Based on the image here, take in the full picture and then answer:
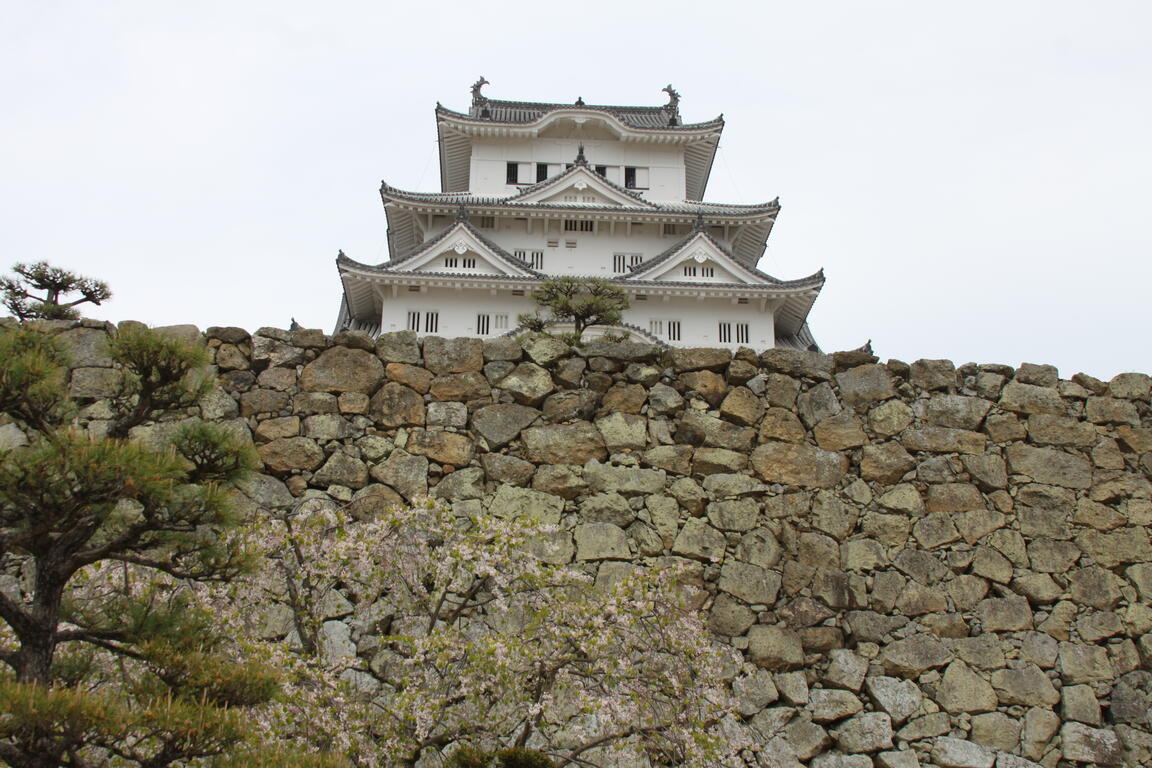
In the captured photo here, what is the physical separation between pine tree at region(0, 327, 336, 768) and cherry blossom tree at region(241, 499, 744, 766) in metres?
1.16

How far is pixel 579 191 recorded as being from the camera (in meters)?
24.8

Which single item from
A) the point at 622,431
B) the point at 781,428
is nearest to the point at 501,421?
the point at 622,431

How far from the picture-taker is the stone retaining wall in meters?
8.52

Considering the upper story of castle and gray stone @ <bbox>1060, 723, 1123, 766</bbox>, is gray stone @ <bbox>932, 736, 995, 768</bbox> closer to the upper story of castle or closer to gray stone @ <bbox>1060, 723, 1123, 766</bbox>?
gray stone @ <bbox>1060, 723, 1123, 766</bbox>

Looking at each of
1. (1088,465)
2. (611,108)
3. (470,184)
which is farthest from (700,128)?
(1088,465)

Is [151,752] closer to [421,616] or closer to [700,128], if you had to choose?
[421,616]

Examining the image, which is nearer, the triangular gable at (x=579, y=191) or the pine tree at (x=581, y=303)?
the pine tree at (x=581, y=303)

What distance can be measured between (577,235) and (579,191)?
112 centimetres

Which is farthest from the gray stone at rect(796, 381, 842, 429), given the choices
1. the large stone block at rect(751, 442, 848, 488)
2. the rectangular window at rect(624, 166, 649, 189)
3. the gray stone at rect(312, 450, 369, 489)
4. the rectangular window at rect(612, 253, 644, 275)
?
the rectangular window at rect(624, 166, 649, 189)

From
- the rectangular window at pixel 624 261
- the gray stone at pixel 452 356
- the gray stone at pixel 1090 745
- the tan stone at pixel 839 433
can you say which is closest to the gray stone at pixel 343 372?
the gray stone at pixel 452 356

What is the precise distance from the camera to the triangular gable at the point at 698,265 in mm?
22875

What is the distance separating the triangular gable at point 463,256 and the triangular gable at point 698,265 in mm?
2892

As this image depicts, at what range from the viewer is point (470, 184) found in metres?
26.4

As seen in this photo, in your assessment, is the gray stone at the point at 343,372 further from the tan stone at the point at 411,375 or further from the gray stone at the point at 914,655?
the gray stone at the point at 914,655
